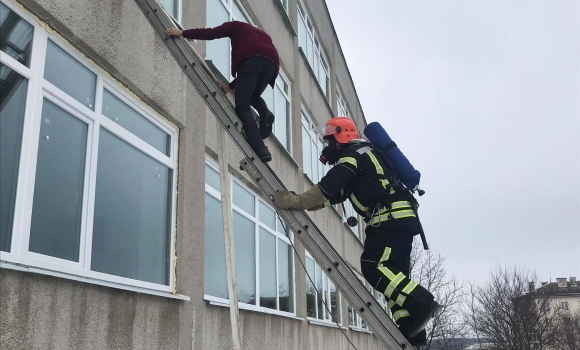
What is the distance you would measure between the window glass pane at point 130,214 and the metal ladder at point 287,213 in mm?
981

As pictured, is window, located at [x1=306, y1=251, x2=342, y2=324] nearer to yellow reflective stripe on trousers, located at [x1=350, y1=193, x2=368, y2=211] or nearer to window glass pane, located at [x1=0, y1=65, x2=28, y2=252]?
yellow reflective stripe on trousers, located at [x1=350, y1=193, x2=368, y2=211]

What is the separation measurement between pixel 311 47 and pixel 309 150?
350cm

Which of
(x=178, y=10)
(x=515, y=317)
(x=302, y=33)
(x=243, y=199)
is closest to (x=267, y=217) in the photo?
(x=243, y=199)

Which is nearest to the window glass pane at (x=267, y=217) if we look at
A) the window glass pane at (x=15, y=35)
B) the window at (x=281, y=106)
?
the window at (x=281, y=106)

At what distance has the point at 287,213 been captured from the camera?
13.2 feet

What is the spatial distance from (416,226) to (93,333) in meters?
2.53

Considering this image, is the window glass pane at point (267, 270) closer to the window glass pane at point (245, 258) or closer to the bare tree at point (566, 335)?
the window glass pane at point (245, 258)

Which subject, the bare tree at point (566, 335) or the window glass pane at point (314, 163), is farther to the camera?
the bare tree at point (566, 335)

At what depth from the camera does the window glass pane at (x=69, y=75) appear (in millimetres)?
4203

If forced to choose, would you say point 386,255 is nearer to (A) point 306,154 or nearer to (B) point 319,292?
(B) point 319,292

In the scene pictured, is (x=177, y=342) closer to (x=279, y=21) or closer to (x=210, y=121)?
(x=210, y=121)

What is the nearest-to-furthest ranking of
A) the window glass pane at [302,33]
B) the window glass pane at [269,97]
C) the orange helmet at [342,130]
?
the orange helmet at [342,130] < the window glass pane at [269,97] < the window glass pane at [302,33]

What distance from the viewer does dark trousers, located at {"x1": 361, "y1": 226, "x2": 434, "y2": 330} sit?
3883 millimetres

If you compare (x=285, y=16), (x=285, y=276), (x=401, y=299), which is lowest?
(x=401, y=299)
